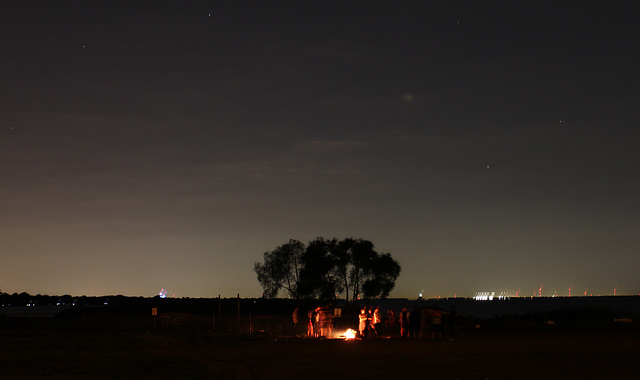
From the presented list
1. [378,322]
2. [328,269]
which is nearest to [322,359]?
[378,322]

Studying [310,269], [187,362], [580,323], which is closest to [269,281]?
[310,269]

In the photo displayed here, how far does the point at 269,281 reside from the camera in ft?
237

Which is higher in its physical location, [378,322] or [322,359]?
[378,322]

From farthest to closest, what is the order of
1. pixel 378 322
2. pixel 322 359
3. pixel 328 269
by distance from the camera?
pixel 328 269, pixel 378 322, pixel 322 359

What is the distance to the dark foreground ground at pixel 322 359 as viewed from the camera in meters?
18.3

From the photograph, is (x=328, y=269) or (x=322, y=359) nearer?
(x=322, y=359)

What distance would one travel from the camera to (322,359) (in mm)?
22984

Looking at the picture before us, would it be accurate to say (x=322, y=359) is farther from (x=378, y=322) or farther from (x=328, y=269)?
(x=328, y=269)

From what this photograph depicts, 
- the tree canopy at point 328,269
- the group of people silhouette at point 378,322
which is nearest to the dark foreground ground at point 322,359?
the group of people silhouette at point 378,322

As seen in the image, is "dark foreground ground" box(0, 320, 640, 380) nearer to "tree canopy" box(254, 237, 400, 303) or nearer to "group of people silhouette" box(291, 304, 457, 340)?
"group of people silhouette" box(291, 304, 457, 340)

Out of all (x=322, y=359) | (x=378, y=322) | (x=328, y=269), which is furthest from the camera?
(x=328, y=269)

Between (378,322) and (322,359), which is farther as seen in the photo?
(378,322)

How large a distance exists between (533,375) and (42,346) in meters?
19.7

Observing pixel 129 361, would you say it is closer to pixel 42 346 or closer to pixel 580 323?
pixel 42 346
